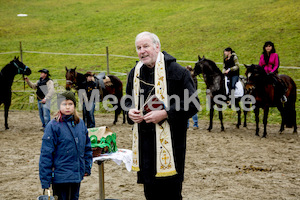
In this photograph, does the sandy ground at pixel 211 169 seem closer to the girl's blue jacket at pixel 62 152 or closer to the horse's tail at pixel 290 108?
the horse's tail at pixel 290 108

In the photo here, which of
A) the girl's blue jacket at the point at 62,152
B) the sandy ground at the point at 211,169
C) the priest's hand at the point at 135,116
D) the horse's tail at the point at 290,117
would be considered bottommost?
the sandy ground at the point at 211,169

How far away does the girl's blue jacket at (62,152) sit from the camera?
3324mm

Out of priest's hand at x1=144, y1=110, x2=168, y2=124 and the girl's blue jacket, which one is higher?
priest's hand at x1=144, y1=110, x2=168, y2=124

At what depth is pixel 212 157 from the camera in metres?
7.33

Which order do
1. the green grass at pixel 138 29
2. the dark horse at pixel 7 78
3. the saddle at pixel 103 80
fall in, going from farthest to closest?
the green grass at pixel 138 29 → the saddle at pixel 103 80 → the dark horse at pixel 7 78

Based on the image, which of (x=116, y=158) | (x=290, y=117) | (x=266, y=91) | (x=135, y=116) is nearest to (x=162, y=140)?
(x=135, y=116)

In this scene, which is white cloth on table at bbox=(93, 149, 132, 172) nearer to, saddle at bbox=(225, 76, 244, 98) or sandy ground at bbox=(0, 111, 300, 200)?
sandy ground at bbox=(0, 111, 300, 200)

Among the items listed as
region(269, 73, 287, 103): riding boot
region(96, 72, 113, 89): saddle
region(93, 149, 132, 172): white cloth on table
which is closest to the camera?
region(93, 149, 132, 172): white cloth on table

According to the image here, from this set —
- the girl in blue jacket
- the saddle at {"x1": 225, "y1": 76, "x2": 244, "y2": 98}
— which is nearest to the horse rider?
the saddle at {"x1": 225, "y1": 76, "x2": 244, "y2": 98}

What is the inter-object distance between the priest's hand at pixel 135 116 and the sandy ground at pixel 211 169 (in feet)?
7.85

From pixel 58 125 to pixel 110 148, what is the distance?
976 mm

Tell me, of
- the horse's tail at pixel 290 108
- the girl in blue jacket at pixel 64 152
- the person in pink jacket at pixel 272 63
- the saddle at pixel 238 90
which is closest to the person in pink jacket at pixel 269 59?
the person in pink jacket at pixel 272 63

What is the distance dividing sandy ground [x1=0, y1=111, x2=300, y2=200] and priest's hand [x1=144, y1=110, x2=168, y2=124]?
2.49 meters

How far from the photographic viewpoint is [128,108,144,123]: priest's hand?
288 cm
